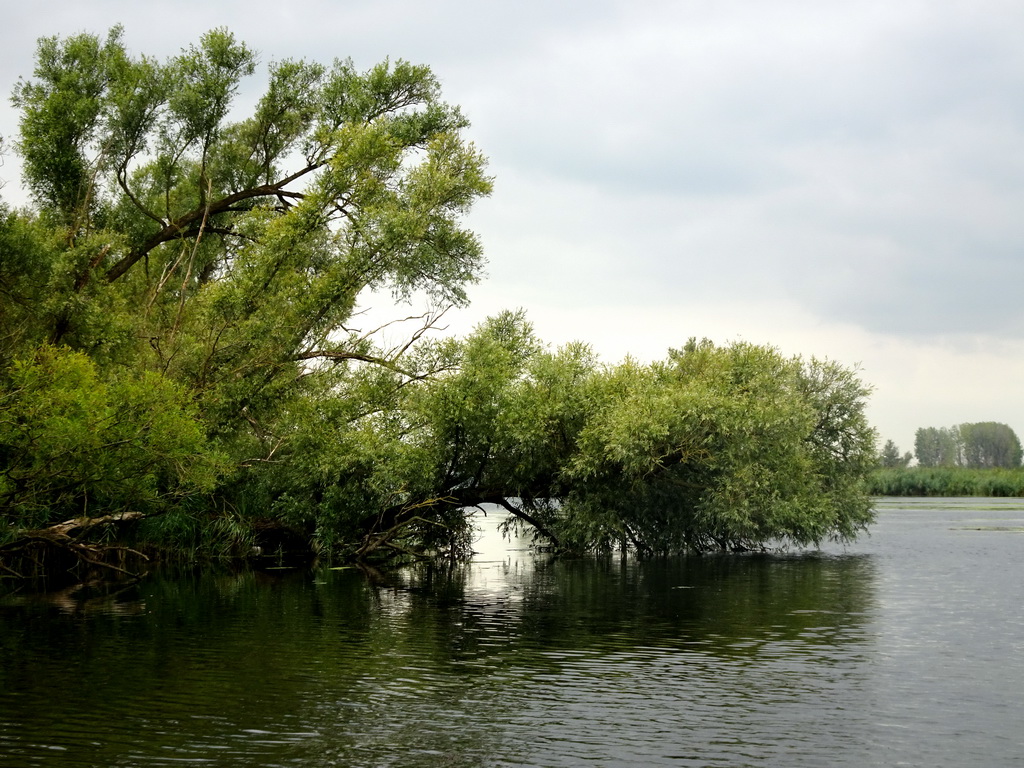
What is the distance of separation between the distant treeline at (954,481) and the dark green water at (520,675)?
3163 inches

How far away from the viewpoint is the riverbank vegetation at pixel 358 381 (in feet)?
128

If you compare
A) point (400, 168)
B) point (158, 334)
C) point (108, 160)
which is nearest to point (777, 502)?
point (400, 168)

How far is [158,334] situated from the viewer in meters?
40.2

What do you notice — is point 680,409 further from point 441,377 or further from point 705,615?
point 705,615

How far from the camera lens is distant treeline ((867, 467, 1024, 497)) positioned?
351ft

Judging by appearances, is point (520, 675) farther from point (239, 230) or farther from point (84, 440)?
point (239, 230)

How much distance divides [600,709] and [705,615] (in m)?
10.5

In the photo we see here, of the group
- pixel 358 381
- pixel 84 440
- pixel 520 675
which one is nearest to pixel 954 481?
pixel 358 381

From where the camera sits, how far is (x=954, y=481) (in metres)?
108

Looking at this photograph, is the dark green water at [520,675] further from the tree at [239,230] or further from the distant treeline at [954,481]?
the distant treeline at [954,481]

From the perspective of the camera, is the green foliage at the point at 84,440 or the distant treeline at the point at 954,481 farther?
the distant treeline at the point at 954,481

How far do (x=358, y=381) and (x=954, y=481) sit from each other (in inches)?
3327

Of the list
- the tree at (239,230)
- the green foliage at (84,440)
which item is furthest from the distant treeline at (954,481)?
the green foliage at (84,440)

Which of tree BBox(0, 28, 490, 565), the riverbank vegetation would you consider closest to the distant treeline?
the riverbank vegetation
